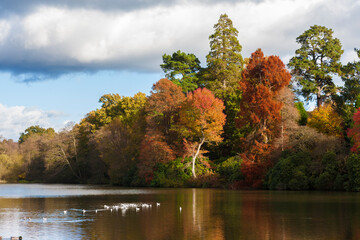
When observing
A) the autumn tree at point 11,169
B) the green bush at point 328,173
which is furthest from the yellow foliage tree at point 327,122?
the autumn tree at point 11,169

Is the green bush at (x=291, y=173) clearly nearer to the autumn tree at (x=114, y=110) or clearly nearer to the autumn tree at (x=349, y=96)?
the autumn tree at (x=349, y=96)

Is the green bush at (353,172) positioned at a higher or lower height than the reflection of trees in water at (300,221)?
higher

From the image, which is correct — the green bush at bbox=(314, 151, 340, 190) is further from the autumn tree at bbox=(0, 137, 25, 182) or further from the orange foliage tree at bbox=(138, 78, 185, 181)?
the autumn tree at bbox=(0, 137, 25, 182)

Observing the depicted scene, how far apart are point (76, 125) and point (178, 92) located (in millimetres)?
41193

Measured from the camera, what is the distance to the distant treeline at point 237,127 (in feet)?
164

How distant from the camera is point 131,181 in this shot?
71.8 meters

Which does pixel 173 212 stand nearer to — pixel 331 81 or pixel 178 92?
pixel 178 92

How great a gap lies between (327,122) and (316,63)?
20.5 m

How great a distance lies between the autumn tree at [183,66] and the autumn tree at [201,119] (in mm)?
23526

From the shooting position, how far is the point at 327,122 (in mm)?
56875

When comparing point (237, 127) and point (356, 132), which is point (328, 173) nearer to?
point (356, 132)

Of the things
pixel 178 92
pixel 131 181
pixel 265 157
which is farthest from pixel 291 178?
pixel 131 181

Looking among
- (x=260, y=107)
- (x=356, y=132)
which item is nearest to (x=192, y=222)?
(x=356, y=132)

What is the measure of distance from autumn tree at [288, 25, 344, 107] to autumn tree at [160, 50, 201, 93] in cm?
1991
